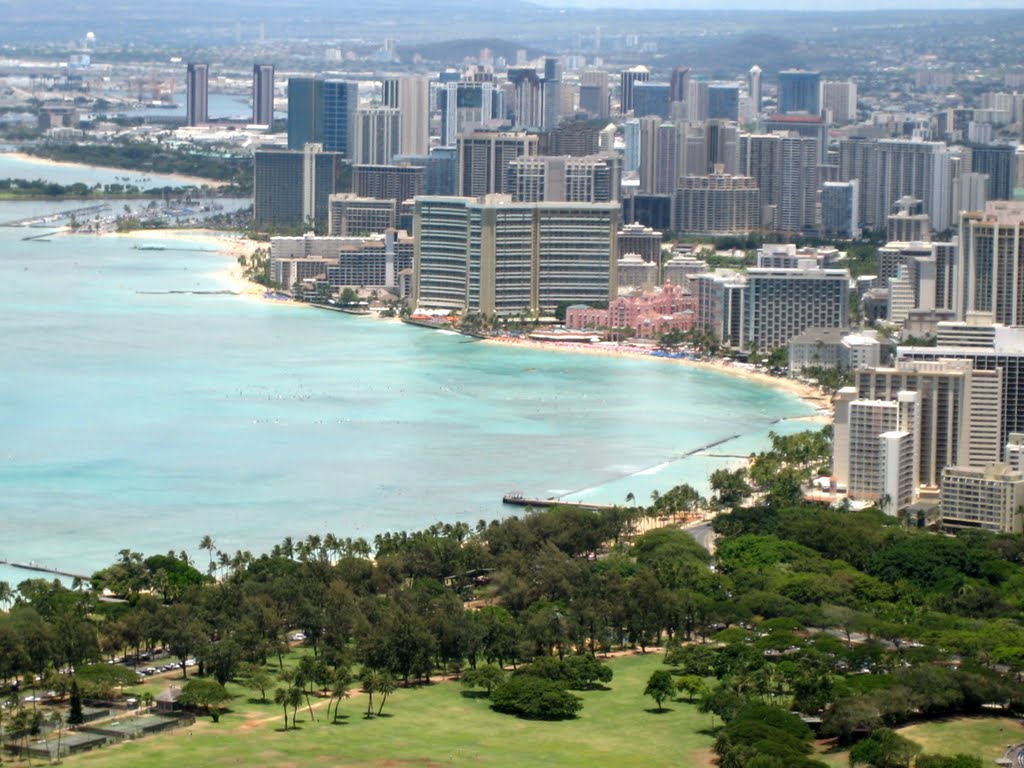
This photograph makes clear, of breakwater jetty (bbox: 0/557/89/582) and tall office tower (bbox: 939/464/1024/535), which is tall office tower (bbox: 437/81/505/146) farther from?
breakwater jetty (bbox: 0/557/89/582)

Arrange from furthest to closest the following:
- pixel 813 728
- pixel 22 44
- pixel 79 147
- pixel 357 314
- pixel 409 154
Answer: pixel 22 44 < pixel 79 147 < pixel 409 154 < pixel 357 314 < pixel 813 728

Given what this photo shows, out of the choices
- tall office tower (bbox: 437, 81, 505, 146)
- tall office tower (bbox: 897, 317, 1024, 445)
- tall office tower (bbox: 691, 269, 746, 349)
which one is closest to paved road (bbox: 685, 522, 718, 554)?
tall office tower (bbox: 897, 317, 1024, 445)

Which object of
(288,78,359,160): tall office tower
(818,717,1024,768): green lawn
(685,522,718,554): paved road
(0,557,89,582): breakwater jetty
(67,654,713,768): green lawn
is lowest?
(67,654,713,768): green lawn

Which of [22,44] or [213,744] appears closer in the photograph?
[213,744]

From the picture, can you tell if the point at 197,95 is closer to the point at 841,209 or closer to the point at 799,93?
the point at 799,93

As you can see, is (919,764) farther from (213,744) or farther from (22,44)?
(22,44)

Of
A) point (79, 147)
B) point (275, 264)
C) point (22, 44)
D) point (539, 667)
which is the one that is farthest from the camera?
point (22, 44)

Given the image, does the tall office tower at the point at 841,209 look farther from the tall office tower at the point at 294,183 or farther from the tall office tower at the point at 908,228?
the tall office tower at the point at 294,183

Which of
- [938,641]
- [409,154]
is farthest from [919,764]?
[409,154]
